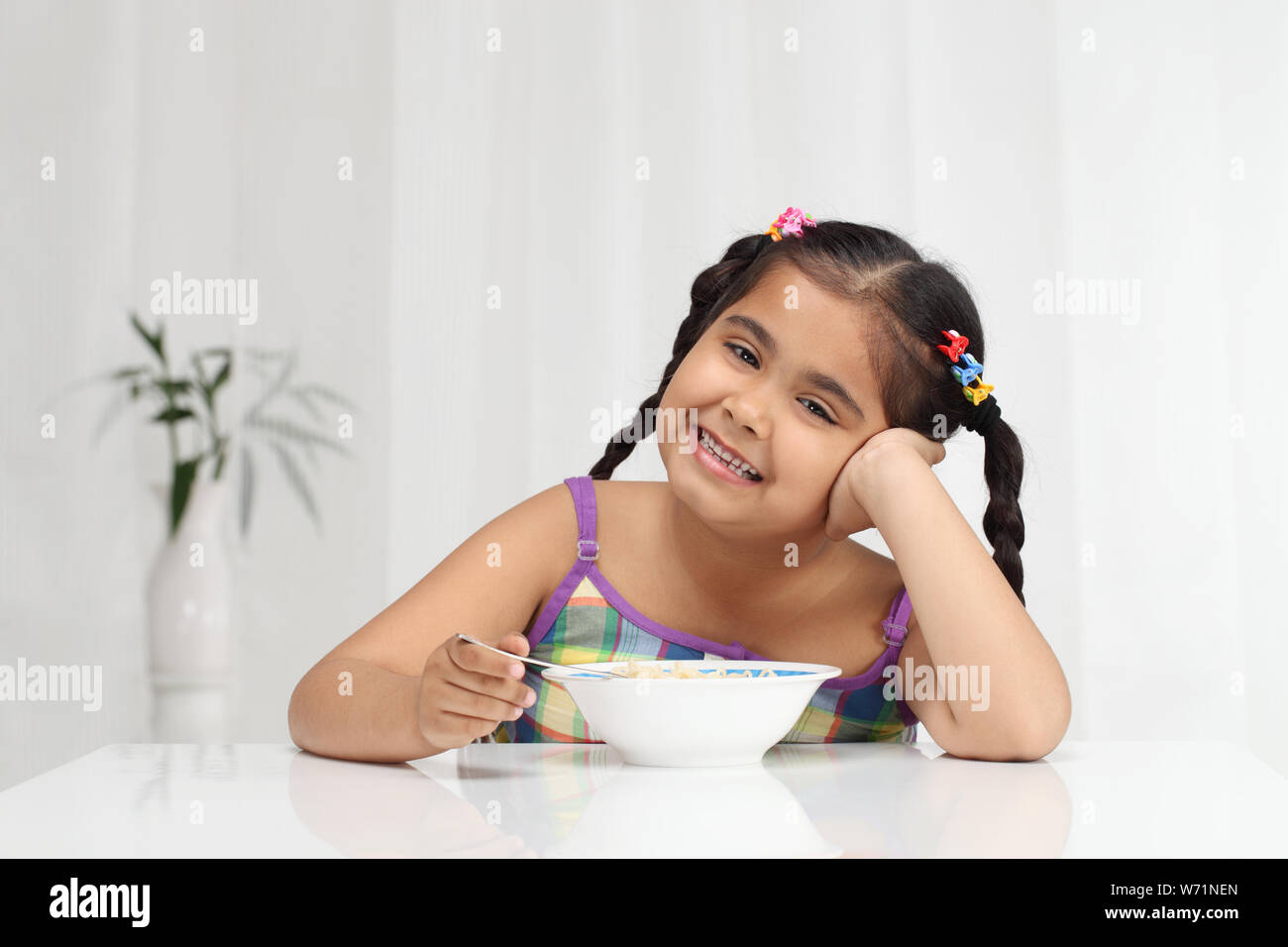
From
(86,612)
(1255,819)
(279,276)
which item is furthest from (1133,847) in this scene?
(86,612)

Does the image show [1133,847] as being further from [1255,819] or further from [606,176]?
[606,176]

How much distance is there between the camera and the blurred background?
1947mm

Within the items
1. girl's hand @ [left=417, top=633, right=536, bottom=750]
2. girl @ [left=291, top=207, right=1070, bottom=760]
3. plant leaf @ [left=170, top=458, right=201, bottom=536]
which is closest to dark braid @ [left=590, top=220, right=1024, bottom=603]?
girl @ [left=291, top=207, right=1070, bottom=760]

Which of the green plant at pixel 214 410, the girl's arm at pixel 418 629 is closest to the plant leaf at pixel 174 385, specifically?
the green plant at pixel 214 410

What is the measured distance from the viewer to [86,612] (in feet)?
7.08

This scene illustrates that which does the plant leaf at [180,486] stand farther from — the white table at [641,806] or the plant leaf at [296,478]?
the white table at [641,806]

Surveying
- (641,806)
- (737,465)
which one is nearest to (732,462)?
(737,465)

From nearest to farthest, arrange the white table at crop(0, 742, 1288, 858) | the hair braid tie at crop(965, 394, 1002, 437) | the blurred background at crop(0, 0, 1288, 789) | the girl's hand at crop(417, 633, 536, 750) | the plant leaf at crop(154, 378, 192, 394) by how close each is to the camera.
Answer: the white table at crop(0, 742, 1288, 858), the girl's hand at crop(417, 633, 536, 750), the hair braid tie at crop(965, 394, 1002, 437), the blurred background at crop(0, 0, 1288, 789), the plant leaf at crop(154, 378, 192, 394)

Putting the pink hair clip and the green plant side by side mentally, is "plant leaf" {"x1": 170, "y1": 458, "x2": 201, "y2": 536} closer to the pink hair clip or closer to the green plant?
the green plant

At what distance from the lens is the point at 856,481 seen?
957 mm

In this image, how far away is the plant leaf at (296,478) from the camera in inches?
84.0

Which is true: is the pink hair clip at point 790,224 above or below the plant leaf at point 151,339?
below

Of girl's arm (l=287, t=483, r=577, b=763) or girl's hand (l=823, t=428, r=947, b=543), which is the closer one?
girl's arm (l=287, t=483, r=577, b=763)

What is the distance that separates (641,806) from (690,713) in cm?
11
